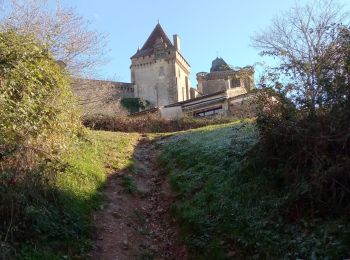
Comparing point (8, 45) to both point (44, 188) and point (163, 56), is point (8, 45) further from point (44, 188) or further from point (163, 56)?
point (163, 56)

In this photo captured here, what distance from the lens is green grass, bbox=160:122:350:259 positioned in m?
6.12

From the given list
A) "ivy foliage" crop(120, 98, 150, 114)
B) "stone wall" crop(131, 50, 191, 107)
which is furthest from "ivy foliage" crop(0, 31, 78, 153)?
"stone wall" crop(131, 50, 191, 107)

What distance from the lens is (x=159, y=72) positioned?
6481 cm

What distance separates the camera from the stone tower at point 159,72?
6350cm

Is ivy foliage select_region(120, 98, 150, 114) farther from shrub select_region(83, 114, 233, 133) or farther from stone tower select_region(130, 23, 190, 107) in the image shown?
shrub select_region(83, 114, 233, 133)

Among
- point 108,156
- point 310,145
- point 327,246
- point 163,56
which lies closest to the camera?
point 327,246

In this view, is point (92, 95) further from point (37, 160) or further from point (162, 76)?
point (162, 76)

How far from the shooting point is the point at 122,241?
8148 millimetres

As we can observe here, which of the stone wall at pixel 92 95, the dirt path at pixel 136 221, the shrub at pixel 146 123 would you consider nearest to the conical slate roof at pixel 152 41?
the stone wall at pixel 92 95

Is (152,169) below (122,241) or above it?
above

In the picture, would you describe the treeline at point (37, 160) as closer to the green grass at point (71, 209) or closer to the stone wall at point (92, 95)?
the green grass at point (71, 209)

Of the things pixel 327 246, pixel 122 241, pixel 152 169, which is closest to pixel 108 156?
pixel 152 169

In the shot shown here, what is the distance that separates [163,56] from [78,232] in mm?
58074

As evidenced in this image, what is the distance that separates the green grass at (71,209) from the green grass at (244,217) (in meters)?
1.86
